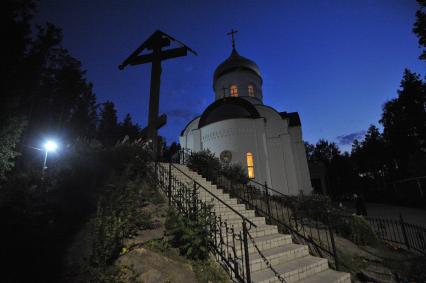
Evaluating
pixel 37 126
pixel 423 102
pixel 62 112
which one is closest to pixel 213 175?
pixel 37 126

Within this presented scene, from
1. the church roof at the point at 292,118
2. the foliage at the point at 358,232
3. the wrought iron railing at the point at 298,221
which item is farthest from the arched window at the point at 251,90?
the foliage at the point at 358,232

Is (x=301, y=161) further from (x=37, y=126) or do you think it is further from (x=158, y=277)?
(x=37, y=126)

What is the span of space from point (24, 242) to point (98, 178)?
3020mm

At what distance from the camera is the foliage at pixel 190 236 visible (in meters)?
4.69

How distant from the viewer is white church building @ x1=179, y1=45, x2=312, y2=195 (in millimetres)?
17938

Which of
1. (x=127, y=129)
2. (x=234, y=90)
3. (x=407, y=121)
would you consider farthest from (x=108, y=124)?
(x=407, y=121)

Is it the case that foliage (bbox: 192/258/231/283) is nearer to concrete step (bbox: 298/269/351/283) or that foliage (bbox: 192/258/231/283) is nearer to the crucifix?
concrete step (bbox: 298/269/351/283)

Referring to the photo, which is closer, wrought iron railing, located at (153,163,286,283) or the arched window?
wrought iron railing, located at (153,163,286,283)

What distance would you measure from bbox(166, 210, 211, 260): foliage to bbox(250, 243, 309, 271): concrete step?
1.05m

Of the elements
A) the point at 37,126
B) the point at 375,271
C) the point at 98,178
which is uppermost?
the point at 37,126

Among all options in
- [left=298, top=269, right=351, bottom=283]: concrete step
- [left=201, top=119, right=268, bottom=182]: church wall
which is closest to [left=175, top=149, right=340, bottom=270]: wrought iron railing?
[left=298, top=269, right=351, bottom=283]: concrete step

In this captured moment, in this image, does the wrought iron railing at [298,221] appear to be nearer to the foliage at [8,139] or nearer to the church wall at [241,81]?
the foliage at [8,139]

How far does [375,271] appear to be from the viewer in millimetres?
5969

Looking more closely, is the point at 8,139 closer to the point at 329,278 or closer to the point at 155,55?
the point at 155,55
